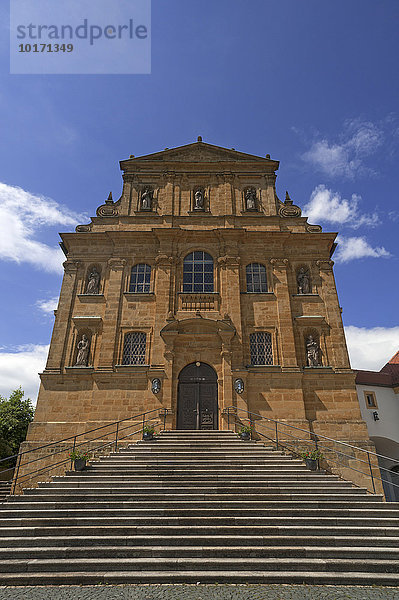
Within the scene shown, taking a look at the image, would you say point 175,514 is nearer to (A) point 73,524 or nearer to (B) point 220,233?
(A) point 73,524

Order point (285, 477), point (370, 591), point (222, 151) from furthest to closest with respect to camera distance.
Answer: point (222, 151) < point (285, 477) < point (370, 591)

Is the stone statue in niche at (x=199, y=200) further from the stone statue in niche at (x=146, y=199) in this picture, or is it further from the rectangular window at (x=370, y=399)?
the rectangular window at (x=370, y=399)

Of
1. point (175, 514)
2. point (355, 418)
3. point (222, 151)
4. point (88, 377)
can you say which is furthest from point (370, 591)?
point (222, 151)

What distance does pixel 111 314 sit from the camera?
1825cm

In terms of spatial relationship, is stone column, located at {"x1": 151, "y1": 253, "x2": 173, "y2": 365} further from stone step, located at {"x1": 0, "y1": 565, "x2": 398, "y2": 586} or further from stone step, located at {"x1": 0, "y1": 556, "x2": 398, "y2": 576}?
stone step, located at {"x1": 0, "y1": 565, "x2": 398, "y2": 586}

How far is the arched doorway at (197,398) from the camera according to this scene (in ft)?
52.7

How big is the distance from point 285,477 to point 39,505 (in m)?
6.77

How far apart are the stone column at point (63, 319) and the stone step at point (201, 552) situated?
1087 centimetres

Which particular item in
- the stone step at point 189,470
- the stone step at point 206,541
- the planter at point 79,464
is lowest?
the stone step at point 206,541

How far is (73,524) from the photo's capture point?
317 inches

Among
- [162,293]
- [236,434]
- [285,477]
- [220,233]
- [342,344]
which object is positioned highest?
[220,233]

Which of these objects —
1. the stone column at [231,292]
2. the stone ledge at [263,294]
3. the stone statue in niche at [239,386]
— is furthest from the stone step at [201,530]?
the stone ledge at [263,294]

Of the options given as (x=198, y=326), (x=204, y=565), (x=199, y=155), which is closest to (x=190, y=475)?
(x=204, y=565)

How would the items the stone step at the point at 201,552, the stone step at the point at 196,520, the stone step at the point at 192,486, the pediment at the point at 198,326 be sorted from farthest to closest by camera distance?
the pediment at the point at 198,326, the stone step at the point at 192,486, the stone step at the point at 196,520, the stone step at the point at 201,552
